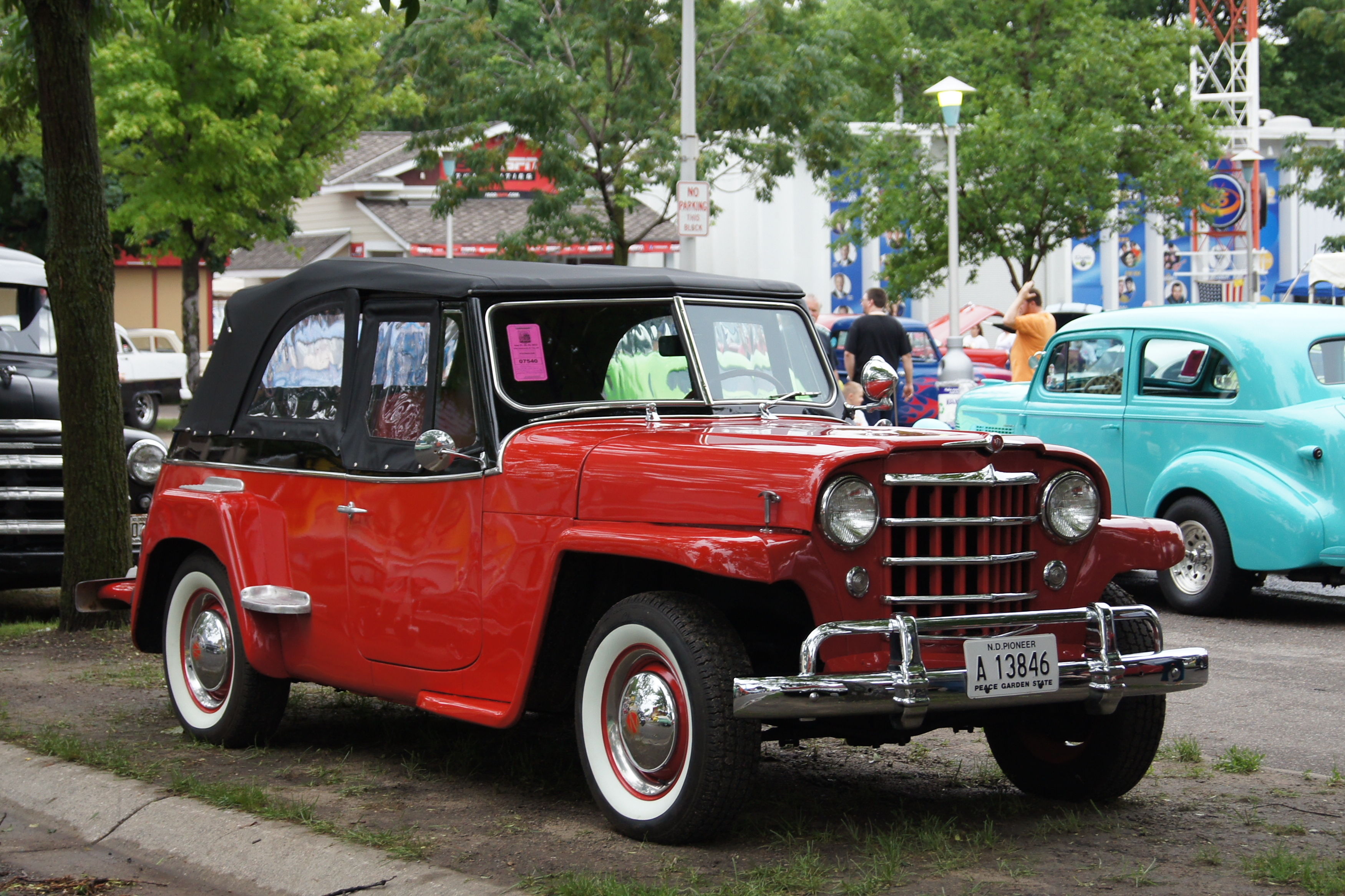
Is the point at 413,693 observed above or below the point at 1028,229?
below

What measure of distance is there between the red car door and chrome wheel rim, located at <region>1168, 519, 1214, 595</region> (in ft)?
19.3

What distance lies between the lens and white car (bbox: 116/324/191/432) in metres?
27.8

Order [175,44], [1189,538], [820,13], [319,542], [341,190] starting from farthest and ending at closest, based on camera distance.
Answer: [341,190]
[175,44]
[820,13]
[1189,538]
[319,542]

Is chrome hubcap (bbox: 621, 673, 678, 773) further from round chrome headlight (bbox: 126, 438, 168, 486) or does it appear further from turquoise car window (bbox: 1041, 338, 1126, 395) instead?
turquoise car window (bbox: 1041, 338, 1126, 395)

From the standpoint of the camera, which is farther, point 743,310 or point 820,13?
point 820,13

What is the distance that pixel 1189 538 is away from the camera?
9922 mm

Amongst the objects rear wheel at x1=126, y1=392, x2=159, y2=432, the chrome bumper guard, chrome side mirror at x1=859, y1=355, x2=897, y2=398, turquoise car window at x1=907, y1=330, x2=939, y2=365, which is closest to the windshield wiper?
chrome side mirror at x1=859, y1=355, x2=897, y2=398

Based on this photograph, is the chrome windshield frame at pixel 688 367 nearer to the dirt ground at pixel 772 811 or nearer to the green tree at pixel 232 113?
the dirt ground at pixel 772 811

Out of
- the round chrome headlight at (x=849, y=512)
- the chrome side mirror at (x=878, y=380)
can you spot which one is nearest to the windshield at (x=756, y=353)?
the chrome side mirror at (x=878, y=380)

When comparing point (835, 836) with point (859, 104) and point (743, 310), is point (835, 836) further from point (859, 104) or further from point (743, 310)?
point (859, 104)

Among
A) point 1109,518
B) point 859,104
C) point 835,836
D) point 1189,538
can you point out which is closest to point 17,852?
point 835,836

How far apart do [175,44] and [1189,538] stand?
21872 millimetres

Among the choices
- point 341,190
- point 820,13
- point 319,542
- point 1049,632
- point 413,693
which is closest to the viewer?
point 1049,632

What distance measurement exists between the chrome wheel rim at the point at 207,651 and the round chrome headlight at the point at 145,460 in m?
3.39
